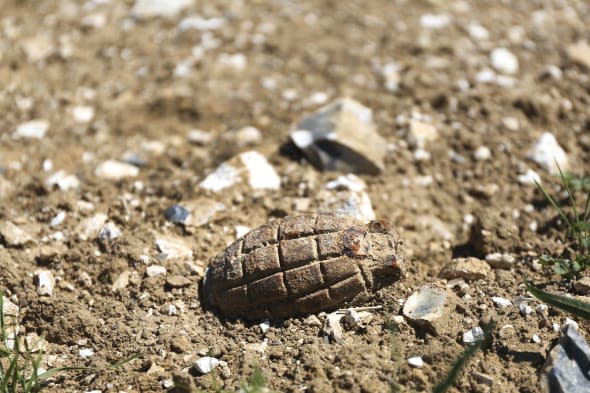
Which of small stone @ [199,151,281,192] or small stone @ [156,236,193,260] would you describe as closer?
small stone @ [156,236,193,260]

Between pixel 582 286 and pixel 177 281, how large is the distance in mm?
1821

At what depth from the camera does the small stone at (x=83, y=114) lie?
4277mm

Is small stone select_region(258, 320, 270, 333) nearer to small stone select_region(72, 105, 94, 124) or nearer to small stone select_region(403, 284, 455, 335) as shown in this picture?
small stone select_region(403, 284, 455, 335)

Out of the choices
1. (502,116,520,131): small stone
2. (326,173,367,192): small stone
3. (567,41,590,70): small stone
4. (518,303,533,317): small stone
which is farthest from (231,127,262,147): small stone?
(567,41,590,70): small stone

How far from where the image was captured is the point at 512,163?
13.0 feet

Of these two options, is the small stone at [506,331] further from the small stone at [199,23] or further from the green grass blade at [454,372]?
the small stone at [199,23]

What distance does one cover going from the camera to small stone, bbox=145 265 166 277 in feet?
10.5

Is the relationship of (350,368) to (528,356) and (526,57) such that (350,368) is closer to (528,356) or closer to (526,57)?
(528,356)

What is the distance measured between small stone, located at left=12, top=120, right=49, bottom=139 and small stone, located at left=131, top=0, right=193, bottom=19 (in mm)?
1237

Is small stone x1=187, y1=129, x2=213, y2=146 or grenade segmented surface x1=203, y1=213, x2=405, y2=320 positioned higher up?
grenade segmented surface x1=203, y1=213, x2=405, y2=320

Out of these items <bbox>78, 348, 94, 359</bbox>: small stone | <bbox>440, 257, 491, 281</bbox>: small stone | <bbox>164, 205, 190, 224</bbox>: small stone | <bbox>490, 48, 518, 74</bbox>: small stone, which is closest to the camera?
<bbox>78, 348, 94, 359</bbox>: small stone

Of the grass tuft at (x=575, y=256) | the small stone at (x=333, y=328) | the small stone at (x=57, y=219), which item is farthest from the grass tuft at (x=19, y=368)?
the grass tuft at (x=575, y=256)

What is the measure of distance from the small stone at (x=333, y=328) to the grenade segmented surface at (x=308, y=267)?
0.16ft

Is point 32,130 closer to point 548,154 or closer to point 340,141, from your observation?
point 340,141
